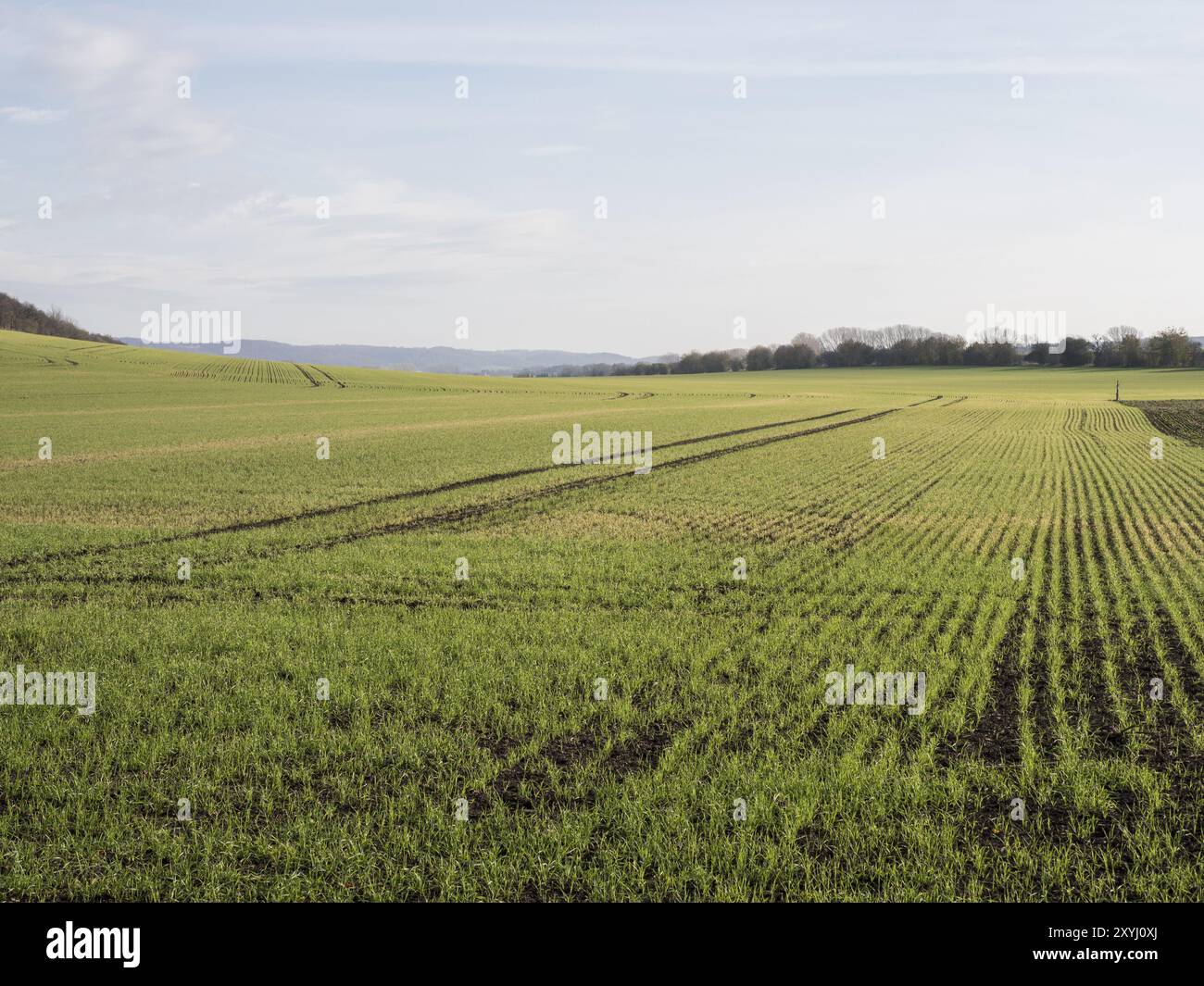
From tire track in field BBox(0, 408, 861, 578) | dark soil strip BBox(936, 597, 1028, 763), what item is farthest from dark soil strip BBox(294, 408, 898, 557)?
dark soil strip BBox(936, 597, 1028, 763)

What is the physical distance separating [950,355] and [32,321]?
589 feet

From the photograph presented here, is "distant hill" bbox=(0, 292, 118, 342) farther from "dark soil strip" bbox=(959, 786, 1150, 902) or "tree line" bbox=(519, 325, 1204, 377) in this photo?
"dark soil strip" bbox=(959, 786, 1150, 902)

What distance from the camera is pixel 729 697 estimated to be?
10352 mm

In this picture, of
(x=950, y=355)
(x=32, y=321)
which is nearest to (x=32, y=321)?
(x=32, y=321)

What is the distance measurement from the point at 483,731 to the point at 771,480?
76.8 feet

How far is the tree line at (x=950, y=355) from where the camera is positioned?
500 ft

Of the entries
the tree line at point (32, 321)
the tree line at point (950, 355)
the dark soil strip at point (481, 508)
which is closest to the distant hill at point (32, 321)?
the tree line at point (32, 321)

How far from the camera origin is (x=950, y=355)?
174m

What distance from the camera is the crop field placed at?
22.5 feet

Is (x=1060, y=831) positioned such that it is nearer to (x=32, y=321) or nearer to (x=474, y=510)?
(x=474, y=510)

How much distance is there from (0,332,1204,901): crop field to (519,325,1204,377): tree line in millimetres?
148649

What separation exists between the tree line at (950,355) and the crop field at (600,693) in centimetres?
14865
